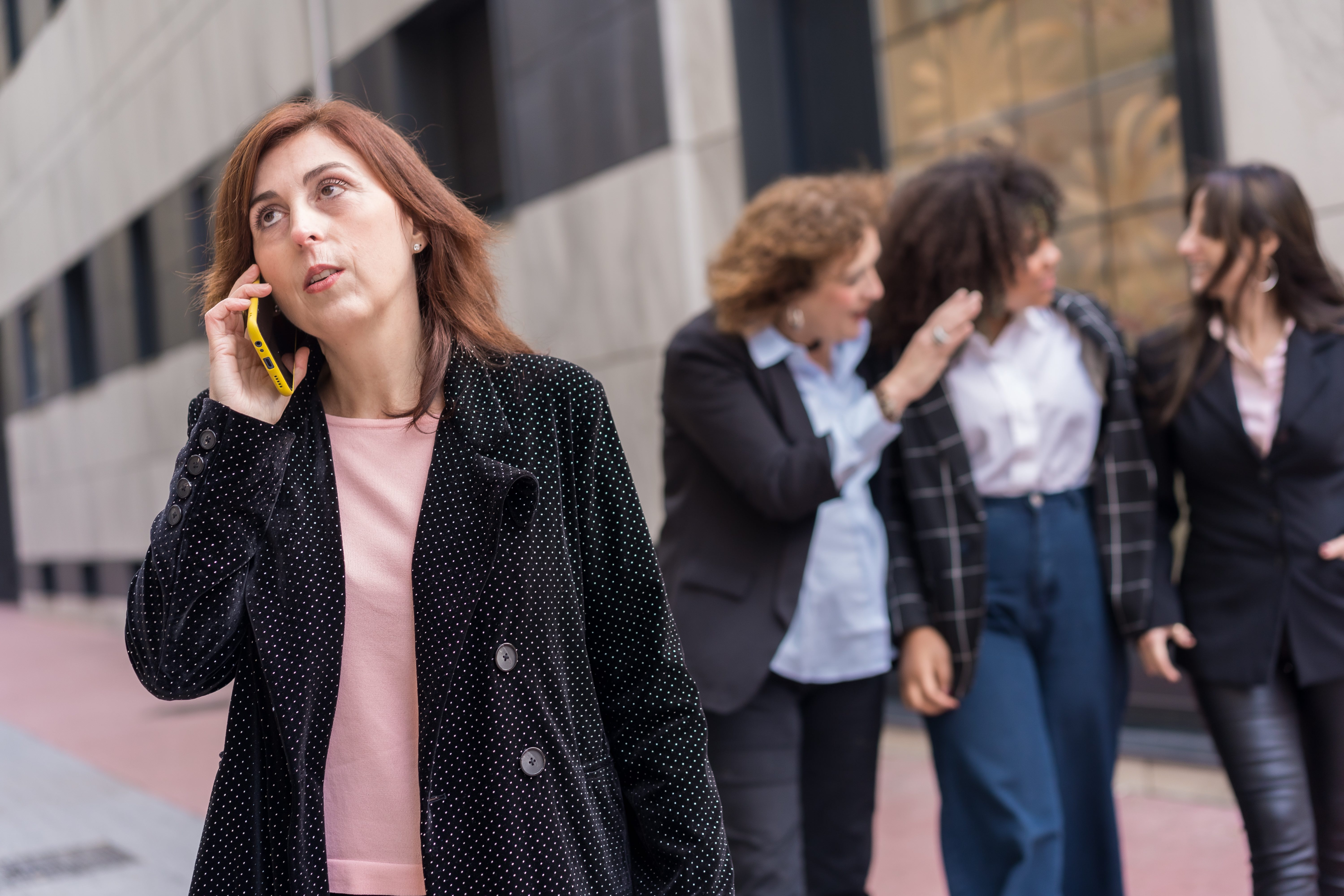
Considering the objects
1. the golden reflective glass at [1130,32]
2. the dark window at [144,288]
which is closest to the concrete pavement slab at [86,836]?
the golden reflective glass at [1130,32]

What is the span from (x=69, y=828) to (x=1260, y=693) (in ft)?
19.1

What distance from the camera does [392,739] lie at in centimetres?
203

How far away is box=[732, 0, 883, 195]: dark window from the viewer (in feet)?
24.0

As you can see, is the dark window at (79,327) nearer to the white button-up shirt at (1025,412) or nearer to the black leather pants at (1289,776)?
the white button-up shirt at (1025,412)

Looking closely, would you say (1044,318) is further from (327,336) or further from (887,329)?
(327,336)

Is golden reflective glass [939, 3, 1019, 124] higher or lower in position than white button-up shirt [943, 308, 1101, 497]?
higher

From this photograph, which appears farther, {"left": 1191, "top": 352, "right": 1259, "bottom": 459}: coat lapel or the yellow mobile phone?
{"left": 1191, "top": 352, "right": 1259, "bottom": 459}: coat lapel

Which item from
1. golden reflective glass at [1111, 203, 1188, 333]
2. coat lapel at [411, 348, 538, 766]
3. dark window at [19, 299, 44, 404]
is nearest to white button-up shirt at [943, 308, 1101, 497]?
coat lapel at [411, 348, 538, 766]

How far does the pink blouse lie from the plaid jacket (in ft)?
0.80

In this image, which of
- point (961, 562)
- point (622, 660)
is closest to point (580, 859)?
point (622, 660)

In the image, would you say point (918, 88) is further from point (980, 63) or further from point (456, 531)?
point (456, 531)

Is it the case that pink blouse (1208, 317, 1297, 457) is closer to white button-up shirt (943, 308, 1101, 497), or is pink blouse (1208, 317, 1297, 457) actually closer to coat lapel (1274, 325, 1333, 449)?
coat lapel (1274, 325, 1333, 449)

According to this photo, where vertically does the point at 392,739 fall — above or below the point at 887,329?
below

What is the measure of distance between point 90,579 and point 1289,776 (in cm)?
2004
